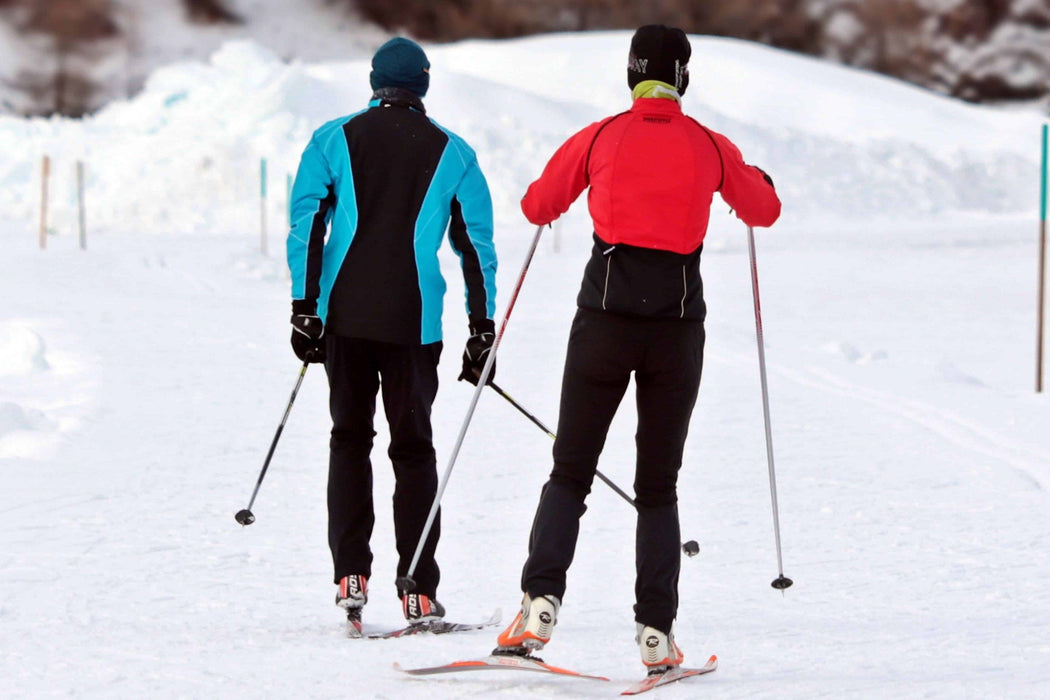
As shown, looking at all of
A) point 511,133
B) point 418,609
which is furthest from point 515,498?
point 511,133

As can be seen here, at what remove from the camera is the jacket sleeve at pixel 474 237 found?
12.0 feet

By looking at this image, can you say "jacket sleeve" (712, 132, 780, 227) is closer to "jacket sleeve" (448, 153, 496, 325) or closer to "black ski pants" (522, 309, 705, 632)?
"black ski pants" (522, 309, 705, 632)

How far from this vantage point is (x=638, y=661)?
349cm

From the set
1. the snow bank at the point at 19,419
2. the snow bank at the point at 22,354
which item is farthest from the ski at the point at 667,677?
the snow bank at the point at 22,354

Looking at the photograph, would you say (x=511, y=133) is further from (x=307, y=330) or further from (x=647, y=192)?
(x=647, y=192)

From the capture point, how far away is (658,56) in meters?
3.23

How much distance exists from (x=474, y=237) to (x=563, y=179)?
20.7 inches

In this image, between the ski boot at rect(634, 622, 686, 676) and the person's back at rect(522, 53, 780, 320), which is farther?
the ski boot at rect(634, 622, 686, 676)

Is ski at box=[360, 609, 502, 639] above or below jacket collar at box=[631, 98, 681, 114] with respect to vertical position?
below

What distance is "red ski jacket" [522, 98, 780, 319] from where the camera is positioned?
3121 millimetres

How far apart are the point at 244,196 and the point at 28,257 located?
14.3m

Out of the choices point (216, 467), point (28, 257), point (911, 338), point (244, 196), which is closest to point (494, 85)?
point (244, 196)

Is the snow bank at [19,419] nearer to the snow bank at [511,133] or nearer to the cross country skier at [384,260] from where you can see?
the cross country skier at [384,260]

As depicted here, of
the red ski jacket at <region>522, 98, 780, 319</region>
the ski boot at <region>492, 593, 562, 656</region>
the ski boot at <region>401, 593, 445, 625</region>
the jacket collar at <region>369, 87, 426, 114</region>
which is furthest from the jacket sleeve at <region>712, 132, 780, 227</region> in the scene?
the ski boot at <region>401, 593, 445, 625</region>
